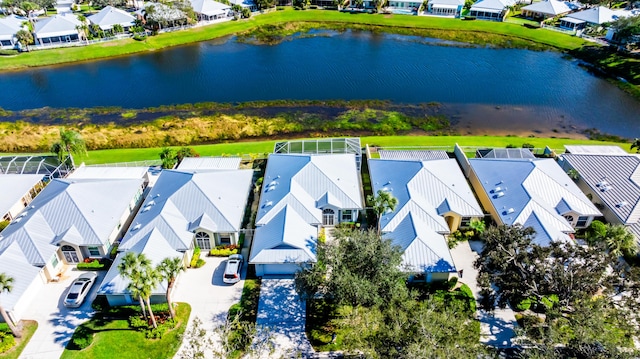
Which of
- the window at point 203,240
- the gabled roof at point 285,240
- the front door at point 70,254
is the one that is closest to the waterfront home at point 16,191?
the front door at point 70,254

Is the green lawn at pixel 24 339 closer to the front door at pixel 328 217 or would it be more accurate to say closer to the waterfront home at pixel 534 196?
the front door at pixel 328 217

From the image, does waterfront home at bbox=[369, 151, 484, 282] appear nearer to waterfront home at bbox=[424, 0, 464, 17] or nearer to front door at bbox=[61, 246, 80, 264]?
front door at bbox=[61, 246, 80, 264]

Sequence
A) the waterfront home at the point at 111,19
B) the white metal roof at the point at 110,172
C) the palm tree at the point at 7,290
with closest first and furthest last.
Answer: the palm tree at the point at 7,290
the white metal roof at the point at 110,172
the waterfront home at the point at 111,19

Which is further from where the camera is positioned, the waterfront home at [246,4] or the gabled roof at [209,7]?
the waterfront home at [246,4]

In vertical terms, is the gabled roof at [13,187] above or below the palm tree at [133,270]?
below

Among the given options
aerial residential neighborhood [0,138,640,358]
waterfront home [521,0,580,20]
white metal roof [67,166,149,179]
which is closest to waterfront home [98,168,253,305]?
aerial residential neighborhood [0,138,640,358]

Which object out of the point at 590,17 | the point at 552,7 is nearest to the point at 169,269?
the point at 590,17

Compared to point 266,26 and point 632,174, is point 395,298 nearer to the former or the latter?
point 632,174
